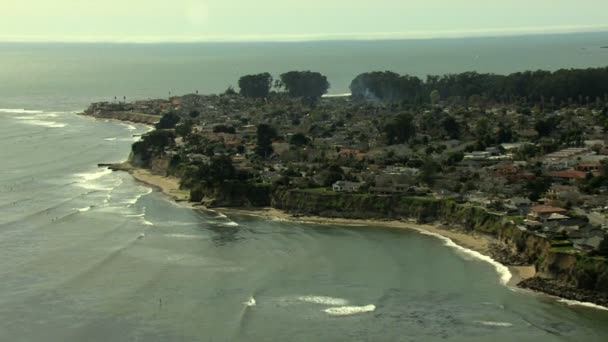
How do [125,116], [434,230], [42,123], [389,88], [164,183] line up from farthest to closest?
1. [125,116]
2. [389,88]
3. [42,123]
4. [164,183]
5. [434,230]

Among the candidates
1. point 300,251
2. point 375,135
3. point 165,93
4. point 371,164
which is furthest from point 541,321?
point 165,93

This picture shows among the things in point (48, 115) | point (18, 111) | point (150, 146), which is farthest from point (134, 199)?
point (18, 111)

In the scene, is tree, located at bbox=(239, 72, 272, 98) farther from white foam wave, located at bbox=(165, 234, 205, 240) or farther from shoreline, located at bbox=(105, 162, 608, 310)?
white foam wave, located at bbox=(165, 234, 205, 240)

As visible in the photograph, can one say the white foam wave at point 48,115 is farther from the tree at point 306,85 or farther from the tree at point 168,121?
the tree at point 306,85

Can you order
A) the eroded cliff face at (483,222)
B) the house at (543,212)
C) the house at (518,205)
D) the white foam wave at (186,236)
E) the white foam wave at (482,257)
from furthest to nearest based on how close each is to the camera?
the white foam wave at (186,236), the house at (518,205), the house at (543,212), the white foam wave at (482,257), the eroded cliff face at (483,222)

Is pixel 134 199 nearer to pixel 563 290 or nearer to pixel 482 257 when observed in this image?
pixel 482 257

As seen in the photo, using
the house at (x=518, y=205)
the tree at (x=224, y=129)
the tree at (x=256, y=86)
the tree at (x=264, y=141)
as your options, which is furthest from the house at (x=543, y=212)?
the tree at (x=256, y=86)

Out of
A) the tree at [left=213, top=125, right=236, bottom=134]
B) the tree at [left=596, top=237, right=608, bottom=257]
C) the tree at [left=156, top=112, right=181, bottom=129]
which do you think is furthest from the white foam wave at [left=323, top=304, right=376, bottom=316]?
the tree at [left=156, top=112, right=181, bottom=129]
